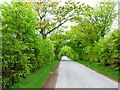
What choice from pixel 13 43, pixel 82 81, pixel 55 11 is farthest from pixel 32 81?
pixel 55 11

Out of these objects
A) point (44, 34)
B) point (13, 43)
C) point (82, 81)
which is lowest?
point (82, 81)

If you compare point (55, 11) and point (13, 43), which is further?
point (55, 11)

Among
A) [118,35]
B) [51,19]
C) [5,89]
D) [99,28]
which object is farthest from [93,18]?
[5,89]

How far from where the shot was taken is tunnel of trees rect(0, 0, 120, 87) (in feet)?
48.9

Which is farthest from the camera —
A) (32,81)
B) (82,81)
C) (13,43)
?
(82,81)

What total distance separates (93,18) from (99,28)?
2753 millimetres

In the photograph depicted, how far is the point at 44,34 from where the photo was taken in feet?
143

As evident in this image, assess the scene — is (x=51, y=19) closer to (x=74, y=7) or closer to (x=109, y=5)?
(x=74, y=7)

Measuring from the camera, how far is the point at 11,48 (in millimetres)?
14430

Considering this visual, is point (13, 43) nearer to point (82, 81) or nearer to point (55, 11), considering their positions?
point (82, 81)

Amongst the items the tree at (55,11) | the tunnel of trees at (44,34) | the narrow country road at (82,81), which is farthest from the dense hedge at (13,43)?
the tree at (55,11)

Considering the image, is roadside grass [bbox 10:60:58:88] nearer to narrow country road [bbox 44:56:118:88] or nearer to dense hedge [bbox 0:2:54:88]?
dense hedge [bbox 0:2:54:88]

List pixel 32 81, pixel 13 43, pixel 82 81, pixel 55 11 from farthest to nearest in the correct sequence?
pixel 55 11 → pixel 82 81 → pixel 32 81 → pixel 13 43

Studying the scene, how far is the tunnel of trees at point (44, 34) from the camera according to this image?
1491cm
